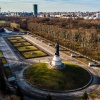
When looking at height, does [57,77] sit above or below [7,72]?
above

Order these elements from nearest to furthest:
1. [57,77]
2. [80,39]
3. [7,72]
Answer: [57,77] < [7,72] < [80,39]

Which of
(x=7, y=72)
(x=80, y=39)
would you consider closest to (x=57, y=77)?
(x=7, y=72)

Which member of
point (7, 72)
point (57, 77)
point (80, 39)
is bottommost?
point (7, 72)

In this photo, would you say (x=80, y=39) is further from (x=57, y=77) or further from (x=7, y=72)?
(x=7, y=72)

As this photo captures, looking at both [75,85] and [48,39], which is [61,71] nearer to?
[75,85]

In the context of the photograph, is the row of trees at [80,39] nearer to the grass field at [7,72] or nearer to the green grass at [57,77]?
the green grass at [57,77]

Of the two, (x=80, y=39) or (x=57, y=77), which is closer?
(x=57, y=77)

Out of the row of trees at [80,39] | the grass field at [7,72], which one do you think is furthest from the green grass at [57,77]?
the row of trees at [80,39]

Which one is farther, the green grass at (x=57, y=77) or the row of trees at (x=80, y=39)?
the row of trees at (x=80, y=39)
